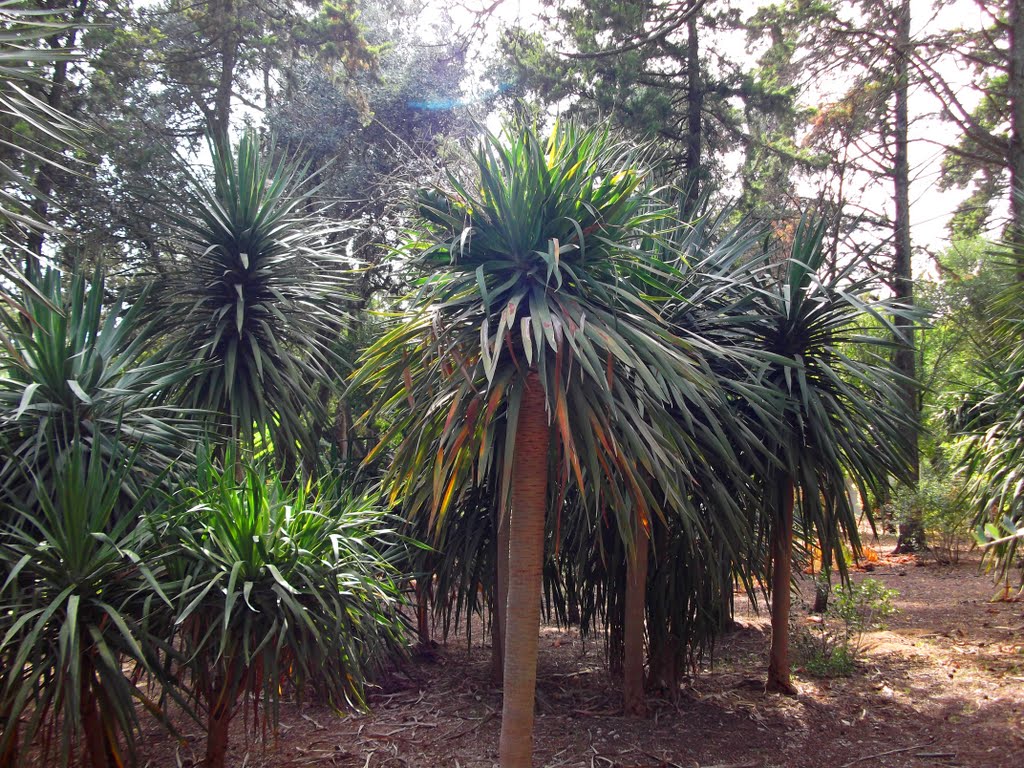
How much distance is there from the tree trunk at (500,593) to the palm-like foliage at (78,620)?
8.55 feet

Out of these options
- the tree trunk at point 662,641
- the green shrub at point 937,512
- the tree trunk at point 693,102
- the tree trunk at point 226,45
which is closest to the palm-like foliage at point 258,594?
the tree trunk at point 662,641

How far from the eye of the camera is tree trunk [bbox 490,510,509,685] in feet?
20.7

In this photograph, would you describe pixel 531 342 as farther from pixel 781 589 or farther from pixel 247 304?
pixel 781 589

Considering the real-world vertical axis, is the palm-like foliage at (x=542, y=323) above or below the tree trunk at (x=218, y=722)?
above

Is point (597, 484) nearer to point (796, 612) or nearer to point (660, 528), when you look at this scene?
point (660, 528)

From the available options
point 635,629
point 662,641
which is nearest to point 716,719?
point 662,641

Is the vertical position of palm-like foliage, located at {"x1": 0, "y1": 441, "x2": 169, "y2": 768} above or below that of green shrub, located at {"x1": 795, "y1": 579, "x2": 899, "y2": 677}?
above

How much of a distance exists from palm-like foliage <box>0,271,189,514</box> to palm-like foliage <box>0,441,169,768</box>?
52 cm

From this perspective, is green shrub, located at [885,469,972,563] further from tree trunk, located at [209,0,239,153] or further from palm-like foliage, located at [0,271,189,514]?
tree trunk, located at [209,0,239,153]

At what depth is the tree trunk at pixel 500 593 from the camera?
6.30 meters

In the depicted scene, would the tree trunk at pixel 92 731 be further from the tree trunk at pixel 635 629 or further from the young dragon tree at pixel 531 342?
the tree trunk at pixel 635 629

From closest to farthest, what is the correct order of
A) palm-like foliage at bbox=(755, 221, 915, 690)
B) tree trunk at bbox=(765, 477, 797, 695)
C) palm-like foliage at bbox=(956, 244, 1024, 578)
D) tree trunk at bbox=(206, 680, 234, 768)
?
tree trunk at bbox=(206, 680, 234, 768) → palm-like foliage at bbox=(755, 221, 915, 690) → tree trunk at bbox=(765, 477, 797, 695) → palm-like foliage at bbox=(956, 244, 1024, 578)

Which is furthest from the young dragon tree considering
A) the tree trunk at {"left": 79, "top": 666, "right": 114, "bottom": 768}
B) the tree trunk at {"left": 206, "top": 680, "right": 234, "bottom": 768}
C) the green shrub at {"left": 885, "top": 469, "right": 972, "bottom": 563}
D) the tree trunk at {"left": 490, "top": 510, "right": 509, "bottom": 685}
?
the green shrub at {"left": 885, "top": 469, "right": 972, "bottom": 563}

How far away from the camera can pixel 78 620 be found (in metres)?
3.81
